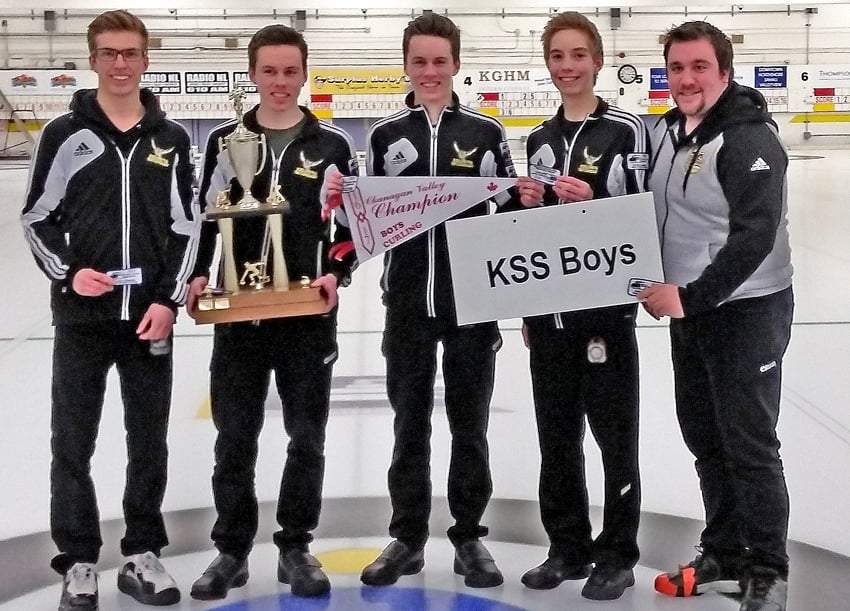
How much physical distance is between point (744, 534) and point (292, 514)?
1152mm

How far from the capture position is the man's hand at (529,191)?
255 centimetres

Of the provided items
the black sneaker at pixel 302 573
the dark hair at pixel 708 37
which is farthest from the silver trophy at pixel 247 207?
the dark hair at pixel 708 37

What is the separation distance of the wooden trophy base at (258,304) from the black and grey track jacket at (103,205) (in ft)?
0.45

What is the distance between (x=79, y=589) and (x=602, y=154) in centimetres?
168

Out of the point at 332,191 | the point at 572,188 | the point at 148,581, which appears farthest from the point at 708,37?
the point at 148,581

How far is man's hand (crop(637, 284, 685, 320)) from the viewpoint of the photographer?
2.36 m

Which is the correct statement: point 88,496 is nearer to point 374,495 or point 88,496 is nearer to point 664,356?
point 374,495

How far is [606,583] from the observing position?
2545 mm

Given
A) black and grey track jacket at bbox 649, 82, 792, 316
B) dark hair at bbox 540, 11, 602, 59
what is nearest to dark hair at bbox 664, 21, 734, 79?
black and grey track jacket at bbox 649, 82, 792, 316

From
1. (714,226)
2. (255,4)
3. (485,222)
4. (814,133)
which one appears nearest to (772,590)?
(714,226)

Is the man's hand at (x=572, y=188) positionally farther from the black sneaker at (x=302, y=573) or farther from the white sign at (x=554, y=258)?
the black sneaker at (x=302, y=573)

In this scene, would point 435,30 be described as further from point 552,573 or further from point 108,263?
point 552,573

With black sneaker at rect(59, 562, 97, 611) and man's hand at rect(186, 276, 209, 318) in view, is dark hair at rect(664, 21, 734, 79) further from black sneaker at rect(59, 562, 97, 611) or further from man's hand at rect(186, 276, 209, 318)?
black sneaker at rect(59, 562, 97, 611)

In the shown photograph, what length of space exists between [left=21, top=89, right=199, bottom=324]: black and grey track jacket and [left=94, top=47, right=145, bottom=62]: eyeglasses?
110mm
